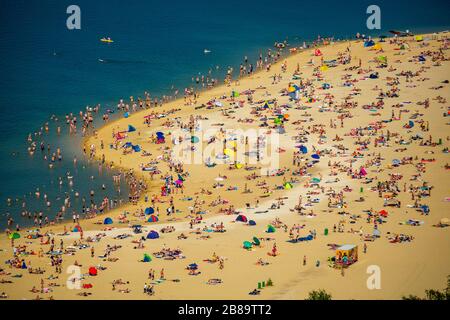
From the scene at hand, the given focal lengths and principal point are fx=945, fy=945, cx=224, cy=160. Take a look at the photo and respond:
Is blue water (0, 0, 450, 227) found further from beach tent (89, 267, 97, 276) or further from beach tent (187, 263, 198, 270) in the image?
beach tent (187, 263, 198, 270)

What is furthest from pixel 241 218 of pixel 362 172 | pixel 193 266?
pixel 362 172

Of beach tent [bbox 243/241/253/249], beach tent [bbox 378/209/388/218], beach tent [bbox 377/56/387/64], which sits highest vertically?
beach tent [bbox 377/56/387/64]

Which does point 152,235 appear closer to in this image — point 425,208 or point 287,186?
point 287,186

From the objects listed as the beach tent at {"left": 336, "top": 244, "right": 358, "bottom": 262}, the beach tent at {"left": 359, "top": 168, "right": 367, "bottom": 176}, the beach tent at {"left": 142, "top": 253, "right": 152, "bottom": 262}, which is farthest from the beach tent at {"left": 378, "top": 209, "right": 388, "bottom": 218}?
the beach tent at {"left": 142, "top": 253, "right": 152, "bottom": 262}

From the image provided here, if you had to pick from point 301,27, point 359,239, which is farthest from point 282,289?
point 301,27

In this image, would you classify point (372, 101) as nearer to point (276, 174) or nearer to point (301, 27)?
point (276, 174)

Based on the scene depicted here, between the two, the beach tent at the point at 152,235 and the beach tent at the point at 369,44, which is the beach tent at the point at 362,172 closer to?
the beach tent at the point at 152,235
